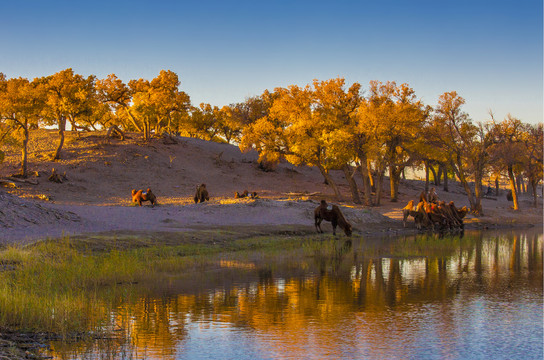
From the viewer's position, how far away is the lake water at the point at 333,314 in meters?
7.81

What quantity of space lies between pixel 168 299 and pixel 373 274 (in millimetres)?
5796

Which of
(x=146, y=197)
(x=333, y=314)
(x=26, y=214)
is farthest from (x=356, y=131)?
(x=333, y=314)

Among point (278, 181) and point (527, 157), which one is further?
point (278, 181)

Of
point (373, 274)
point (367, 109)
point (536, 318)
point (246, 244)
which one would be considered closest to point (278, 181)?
point (367, 109)

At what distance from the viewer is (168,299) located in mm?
11461

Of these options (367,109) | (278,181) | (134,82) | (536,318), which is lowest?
(536,318)

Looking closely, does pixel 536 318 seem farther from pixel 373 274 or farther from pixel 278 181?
pixel 278 181

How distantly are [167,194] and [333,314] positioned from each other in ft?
126

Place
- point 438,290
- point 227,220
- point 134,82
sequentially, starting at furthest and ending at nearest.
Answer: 1. point 134,82
2. point 227,220
3. point 438,290

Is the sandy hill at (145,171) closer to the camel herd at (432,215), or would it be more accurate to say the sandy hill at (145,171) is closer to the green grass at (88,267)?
the camel herd at (432,215)

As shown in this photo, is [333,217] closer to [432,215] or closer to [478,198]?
[432,215]

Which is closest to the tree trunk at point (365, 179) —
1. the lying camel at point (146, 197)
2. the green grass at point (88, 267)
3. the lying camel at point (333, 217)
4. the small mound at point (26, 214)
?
the lying camel at point (333, 217)

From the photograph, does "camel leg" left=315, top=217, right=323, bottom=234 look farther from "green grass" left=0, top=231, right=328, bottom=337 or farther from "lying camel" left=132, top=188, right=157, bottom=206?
"lying camel" left=132, top=188, right=157, bottom=206

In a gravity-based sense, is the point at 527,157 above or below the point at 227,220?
above
